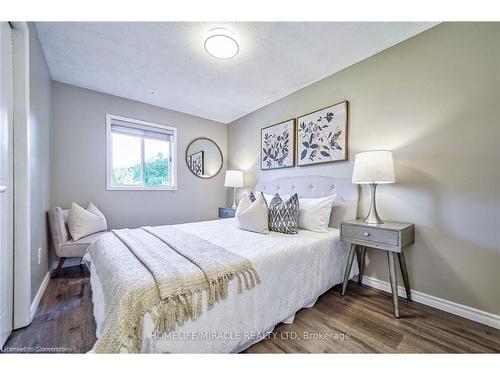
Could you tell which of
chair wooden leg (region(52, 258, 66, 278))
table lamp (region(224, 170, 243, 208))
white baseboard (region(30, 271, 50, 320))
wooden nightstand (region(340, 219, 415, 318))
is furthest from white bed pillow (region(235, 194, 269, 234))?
chair wooden leg (region(52, 258, 66, 278))

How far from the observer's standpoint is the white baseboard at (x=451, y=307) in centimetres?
149

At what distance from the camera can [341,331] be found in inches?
57.0

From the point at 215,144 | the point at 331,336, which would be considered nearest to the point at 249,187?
the point at 215,144

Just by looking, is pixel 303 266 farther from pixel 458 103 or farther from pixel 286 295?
pixel 458 103

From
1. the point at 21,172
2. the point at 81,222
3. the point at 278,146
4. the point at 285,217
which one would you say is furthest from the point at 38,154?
the point at 278,146

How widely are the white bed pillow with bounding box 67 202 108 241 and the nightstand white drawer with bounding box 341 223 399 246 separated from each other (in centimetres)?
282

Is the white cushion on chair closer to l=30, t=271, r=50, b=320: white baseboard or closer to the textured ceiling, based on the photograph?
l=30, t=271, r=50, b=320: white baseboard

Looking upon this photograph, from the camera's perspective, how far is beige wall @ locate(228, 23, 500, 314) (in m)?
1.52

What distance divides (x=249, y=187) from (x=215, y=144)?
3.72 feet

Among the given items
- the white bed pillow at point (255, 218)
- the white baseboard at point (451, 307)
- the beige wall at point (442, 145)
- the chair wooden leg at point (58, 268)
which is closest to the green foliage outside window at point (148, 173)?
the chair wooden leg at point (58, 268)

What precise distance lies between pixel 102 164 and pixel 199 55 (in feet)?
6.80

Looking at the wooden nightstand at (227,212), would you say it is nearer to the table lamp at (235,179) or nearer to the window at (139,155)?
the table lamp at (235,179)
